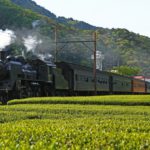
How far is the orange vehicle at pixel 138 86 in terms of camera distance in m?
74.1

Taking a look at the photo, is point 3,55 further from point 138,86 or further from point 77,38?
point 77,38

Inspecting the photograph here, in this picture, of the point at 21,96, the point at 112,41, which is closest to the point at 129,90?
the point at 21,96

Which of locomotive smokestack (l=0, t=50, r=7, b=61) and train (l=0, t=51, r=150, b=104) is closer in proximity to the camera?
train (l=0, t=51, r=150, b=104)

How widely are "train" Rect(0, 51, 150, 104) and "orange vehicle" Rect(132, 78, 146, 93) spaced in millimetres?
16164

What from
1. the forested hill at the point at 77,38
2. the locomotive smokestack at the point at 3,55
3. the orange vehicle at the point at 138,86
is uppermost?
the forested hill at the point at 77,38

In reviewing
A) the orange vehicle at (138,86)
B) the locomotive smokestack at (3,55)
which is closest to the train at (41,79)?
the locomotive smokestack at (3,55)

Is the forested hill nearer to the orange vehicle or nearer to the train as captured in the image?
the orange vehicle

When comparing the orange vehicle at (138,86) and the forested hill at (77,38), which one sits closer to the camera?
the orange vehicle at (138,86)

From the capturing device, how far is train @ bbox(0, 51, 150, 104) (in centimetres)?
3678

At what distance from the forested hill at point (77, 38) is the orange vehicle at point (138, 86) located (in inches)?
748

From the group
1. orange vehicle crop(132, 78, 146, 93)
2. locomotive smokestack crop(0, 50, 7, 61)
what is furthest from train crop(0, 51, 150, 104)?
orange vehicle crop(132, 78, 146, 93)

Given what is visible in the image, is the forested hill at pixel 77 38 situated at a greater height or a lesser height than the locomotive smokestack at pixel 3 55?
greater

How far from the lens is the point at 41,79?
136 ft

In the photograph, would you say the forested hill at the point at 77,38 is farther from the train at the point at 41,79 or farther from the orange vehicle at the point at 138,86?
the train at the point at 41,79
